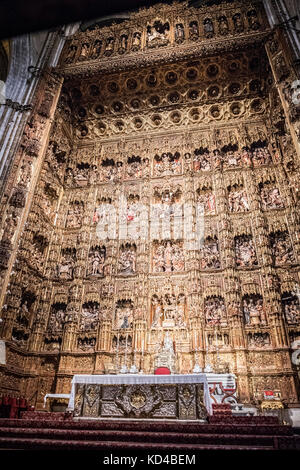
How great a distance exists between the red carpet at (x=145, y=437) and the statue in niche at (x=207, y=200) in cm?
832

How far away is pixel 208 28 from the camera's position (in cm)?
1405

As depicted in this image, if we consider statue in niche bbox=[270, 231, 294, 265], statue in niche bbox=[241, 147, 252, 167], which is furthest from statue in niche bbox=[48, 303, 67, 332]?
statue in niche bbox=[241, 147, 252, 167]

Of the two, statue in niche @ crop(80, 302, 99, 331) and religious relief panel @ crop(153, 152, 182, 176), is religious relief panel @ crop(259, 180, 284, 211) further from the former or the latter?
statue in niche @ crop(80, 302, 99, 331)

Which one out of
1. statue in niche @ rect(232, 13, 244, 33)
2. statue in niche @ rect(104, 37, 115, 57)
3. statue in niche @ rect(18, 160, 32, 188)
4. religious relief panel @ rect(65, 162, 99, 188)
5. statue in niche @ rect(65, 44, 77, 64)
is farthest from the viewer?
statue in niche @ rect(65, 44, 77, 64)

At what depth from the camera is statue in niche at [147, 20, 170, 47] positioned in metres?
14.1

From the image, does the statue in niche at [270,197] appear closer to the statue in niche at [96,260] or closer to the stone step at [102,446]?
the statue in niche at [96,260]

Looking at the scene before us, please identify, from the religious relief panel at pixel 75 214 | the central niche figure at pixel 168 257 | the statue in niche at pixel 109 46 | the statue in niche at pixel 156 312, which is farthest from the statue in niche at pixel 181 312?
the statue in niche at pixel 109 46

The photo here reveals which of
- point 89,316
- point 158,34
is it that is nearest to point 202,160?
point 158,34

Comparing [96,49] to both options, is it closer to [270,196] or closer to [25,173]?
[25,173]

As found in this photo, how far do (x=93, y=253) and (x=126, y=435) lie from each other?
342 inches

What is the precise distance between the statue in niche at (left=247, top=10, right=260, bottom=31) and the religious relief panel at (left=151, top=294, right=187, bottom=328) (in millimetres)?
11597

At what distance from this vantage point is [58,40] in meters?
14.4

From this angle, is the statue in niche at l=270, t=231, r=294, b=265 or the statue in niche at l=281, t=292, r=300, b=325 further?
the statue in niche at l=270, t=231, r=294, b=265

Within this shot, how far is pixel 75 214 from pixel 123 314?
4.99 metres
